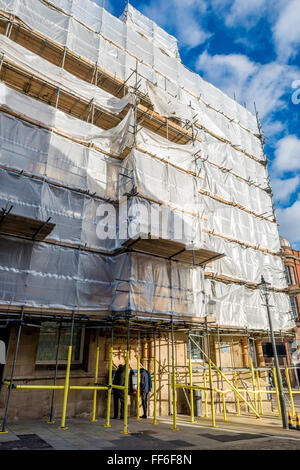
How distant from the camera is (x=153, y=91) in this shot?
1560cm

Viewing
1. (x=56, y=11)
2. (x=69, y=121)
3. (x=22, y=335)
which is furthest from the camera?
(x=56, y=11)

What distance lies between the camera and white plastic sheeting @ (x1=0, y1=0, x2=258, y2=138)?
13604 millimetres

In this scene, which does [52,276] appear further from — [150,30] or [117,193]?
[150,30]

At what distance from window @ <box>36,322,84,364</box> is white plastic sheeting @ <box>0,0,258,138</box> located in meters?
12.1

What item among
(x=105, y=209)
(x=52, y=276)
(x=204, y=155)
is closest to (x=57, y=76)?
(x=105, y=209)

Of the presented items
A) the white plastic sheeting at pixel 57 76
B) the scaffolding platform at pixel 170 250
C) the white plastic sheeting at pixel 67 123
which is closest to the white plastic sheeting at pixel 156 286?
the scaffolding platform at pixel 170 250

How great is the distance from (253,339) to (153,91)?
14.1 m

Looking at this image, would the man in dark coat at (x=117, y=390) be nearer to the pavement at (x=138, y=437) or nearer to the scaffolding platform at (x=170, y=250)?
the pavement at (x=138, y=437)

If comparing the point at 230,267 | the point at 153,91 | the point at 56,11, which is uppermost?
the point at 56,11

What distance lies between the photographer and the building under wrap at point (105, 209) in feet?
32.6

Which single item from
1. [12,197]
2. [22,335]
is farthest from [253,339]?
[12,197]

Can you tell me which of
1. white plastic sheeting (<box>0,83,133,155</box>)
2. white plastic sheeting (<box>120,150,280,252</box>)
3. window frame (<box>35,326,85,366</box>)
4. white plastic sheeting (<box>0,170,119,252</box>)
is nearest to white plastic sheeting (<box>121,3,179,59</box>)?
white plastic sheeting (<box>0,83,133,155</box>)

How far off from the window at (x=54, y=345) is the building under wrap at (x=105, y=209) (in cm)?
5

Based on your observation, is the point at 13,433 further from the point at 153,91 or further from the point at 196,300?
the point at 153,91
